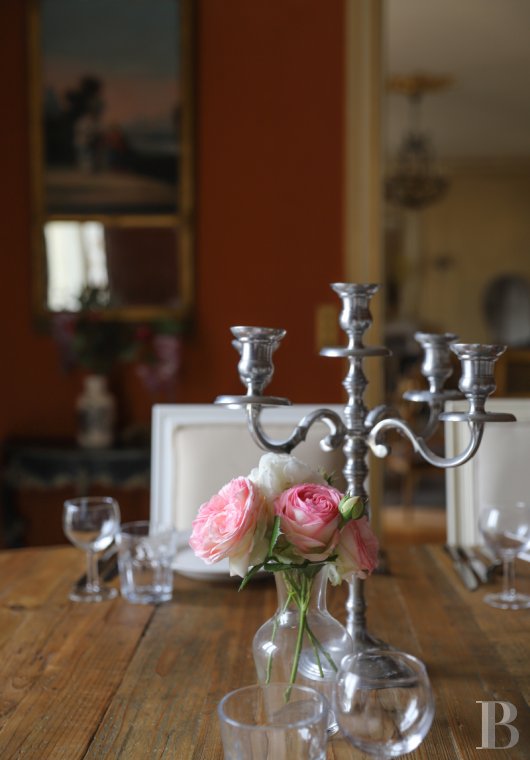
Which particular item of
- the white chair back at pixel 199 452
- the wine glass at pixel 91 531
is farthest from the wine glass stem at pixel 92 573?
the white chair back at pixel 199 452

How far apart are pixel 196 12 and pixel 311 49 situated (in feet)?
1.43

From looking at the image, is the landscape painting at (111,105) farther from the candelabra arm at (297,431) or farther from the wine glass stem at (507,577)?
the candelabra arm at (297,431)

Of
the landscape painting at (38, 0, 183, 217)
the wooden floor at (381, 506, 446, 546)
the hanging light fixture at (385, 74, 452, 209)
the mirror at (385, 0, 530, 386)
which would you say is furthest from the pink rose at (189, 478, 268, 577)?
the mirror at (385, 0, 530, 386)

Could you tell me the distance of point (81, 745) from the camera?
37.9 inches

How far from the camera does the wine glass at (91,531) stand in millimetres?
1498

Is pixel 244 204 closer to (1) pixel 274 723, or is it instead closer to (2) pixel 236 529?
(2) pixel 236 529

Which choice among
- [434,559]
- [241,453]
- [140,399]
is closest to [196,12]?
[140,399]

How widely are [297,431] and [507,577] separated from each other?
23.0 inches

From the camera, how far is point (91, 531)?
1.51 m

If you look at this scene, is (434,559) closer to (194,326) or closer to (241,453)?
(241,453)

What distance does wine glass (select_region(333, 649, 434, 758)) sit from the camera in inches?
32.1

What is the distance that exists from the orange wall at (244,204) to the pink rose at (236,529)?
2383mm

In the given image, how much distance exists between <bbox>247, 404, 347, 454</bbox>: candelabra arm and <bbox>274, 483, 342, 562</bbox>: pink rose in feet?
0.73

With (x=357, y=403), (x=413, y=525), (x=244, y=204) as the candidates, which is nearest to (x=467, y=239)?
(x=413, y=525)
